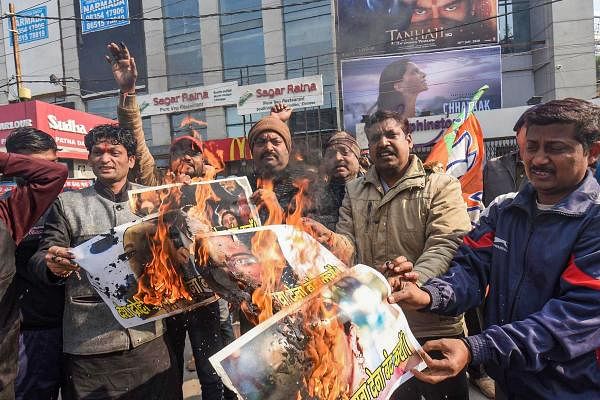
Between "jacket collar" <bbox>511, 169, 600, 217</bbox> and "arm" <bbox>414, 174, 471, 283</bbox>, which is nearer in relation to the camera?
"jacket collar" <bbox>511, 169, 600, 217</bbox>

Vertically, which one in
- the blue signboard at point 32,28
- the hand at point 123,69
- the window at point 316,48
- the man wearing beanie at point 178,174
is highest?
the blue signboard at point 32,28

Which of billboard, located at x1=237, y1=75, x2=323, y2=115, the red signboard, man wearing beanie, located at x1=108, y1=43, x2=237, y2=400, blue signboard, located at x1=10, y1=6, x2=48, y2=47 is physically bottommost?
man wearing beanie, located at x1=108, y1=43, x2=237, y2=400

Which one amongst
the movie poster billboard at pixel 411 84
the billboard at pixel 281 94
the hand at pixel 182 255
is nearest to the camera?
the hand at pixel 182 255

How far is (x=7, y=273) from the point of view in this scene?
6.66 ft

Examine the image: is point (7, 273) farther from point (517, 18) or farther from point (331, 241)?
point (517, 18)

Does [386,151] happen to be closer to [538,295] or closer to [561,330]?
[538,295]

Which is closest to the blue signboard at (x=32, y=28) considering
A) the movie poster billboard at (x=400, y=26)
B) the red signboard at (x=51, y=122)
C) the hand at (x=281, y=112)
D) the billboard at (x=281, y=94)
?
the billboard at (x=281, y=94)

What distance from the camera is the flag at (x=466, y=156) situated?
3748 mm

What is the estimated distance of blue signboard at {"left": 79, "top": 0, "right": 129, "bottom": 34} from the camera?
23.9 metres

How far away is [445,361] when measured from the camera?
1471 mm

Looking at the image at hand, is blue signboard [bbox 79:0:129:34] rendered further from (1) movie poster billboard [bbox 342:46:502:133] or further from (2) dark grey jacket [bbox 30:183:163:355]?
(2) dark grey jacket [bbox 30:183:163:355]

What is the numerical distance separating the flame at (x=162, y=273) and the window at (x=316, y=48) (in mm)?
19751

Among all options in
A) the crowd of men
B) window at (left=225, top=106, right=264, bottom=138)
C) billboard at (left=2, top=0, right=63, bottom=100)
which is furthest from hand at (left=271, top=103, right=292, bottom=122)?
billboard at (left=2, top=0, right=63, bottom=100)

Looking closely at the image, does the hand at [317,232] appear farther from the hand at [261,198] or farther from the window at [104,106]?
the window at [104,106]
